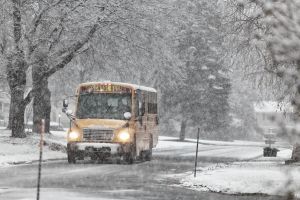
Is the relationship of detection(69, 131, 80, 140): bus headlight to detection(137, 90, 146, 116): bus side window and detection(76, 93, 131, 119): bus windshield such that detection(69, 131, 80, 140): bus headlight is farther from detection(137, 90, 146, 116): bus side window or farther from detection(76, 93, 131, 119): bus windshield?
detection(137, 90, 146, 116): bus side window

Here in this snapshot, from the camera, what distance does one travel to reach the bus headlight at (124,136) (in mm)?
24828

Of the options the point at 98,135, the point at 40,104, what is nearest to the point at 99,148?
the point at 98,135

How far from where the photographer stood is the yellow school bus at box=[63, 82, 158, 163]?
2475cm

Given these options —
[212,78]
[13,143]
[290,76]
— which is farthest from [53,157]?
[212,78]

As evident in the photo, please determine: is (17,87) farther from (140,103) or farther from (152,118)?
(140,103)

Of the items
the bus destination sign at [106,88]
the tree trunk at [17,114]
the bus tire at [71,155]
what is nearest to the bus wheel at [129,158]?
the bus tire at [71,155]

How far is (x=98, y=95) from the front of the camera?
26.0m

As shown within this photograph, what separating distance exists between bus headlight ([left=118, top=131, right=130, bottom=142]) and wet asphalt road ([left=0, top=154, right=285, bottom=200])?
1.02 m

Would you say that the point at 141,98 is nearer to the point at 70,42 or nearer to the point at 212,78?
the point at 70,42

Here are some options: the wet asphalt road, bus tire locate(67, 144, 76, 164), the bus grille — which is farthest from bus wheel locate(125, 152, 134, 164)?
bus tire locate(67, 144, 76, 164)

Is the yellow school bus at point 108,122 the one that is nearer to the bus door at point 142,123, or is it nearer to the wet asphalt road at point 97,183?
the bus door at point 142,123

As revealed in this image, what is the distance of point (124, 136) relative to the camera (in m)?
24.9

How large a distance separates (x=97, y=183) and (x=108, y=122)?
777 cm

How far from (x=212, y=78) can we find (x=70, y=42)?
36.4 metres
